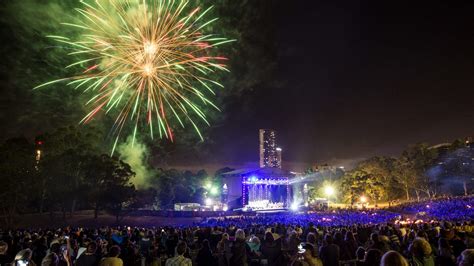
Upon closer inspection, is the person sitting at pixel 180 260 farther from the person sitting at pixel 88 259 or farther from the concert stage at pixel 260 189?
the concert stage at pixel 260 189

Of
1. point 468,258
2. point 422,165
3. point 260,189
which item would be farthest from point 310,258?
point 422,165

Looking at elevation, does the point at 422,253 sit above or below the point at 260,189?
below

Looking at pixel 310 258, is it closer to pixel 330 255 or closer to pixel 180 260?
pixel 330 255

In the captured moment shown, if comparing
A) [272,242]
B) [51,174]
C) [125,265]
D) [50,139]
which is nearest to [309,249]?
[272,242]

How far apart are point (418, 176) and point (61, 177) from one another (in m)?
58.6

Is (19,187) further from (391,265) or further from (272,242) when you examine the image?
(391,265)

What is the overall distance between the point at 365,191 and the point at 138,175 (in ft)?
136

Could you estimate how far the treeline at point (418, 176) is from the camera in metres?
59.8

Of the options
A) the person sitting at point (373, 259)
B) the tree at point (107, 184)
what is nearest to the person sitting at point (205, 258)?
the person sitting at point (373, 259)

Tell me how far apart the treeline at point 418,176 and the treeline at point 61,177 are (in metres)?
40.5

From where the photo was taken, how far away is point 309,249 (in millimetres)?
6520

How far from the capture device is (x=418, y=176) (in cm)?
6462

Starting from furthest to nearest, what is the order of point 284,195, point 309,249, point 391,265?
point 284,195
point 309,249
point 391,265

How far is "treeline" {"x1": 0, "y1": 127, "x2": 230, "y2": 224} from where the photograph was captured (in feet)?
120
